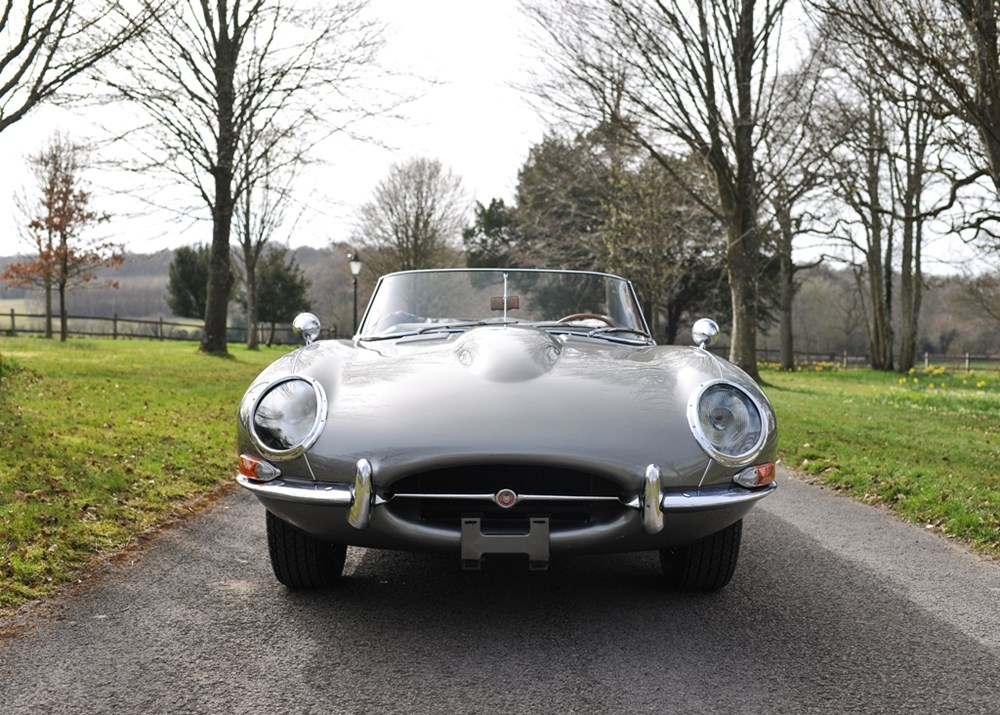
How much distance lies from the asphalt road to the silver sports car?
0.92 ft

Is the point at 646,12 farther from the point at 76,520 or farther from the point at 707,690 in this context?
the point at 707,690

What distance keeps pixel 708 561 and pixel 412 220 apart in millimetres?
40924

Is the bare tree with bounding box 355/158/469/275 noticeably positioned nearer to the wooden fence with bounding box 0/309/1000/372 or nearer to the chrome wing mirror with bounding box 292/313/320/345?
the wooden fence with bounding box 0/309/1000/372

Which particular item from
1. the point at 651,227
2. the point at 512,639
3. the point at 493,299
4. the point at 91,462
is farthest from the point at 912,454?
the point at 651,227

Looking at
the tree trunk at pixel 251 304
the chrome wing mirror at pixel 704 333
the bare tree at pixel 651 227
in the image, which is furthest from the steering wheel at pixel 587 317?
the tree trunk at pixel 251 304

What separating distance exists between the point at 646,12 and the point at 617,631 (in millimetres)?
12149

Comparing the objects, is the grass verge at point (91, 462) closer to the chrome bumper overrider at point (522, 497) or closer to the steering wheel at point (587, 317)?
the chrome bumper overrider at point (522, 497)

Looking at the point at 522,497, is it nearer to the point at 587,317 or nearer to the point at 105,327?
the point at 587,317

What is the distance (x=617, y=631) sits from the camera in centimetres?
290

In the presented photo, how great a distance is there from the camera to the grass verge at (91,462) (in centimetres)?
386

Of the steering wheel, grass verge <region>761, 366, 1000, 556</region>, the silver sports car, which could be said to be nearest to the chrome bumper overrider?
the silver sports car

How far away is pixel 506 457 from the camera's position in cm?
272

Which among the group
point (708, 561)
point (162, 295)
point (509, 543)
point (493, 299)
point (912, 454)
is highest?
point (162, 295)

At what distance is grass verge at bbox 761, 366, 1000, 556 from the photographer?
16.8 ft
